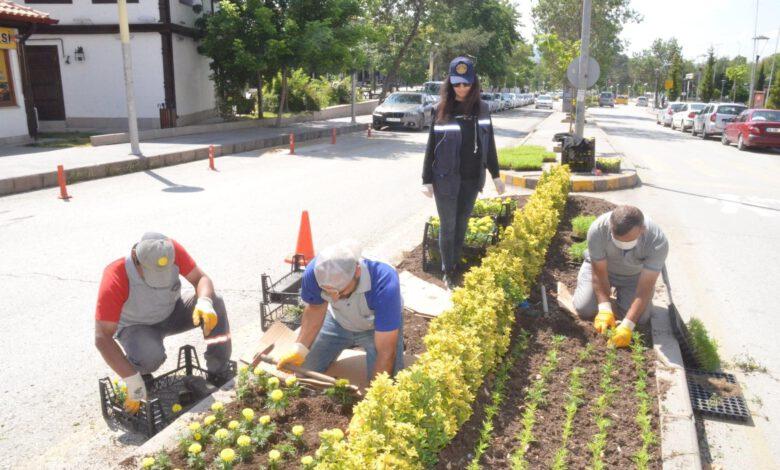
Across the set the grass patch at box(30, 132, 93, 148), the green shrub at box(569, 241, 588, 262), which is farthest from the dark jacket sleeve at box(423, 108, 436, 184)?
the grass patch at box(30, 132, 93, 148)

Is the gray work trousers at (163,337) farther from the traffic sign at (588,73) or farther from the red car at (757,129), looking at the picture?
the red car at (757,129)

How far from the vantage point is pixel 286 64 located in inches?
840

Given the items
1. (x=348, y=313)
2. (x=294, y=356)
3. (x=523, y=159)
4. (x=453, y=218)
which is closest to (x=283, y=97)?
(x=523, y=159)

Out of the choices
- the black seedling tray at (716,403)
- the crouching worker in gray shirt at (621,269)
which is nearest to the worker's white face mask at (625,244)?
the crouching worker in gray shirt at (621,269)

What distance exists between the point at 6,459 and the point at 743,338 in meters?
5.58

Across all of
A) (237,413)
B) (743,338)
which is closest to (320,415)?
(237,413)

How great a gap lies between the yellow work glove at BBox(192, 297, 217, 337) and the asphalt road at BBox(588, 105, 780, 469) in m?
3.23

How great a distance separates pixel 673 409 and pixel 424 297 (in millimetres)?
2309

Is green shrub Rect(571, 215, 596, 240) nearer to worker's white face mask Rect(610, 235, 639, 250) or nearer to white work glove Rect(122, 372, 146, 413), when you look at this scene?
worker's white face mask Rect(610, 235, 639, 250)

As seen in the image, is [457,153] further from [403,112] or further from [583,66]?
[403,112]

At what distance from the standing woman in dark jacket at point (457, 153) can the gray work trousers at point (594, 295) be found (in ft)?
3.95

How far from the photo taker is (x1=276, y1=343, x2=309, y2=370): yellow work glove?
3.87 metres

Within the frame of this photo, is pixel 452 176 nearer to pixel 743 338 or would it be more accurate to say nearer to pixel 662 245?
pixel 662 245

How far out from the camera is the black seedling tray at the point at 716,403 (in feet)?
13.3
